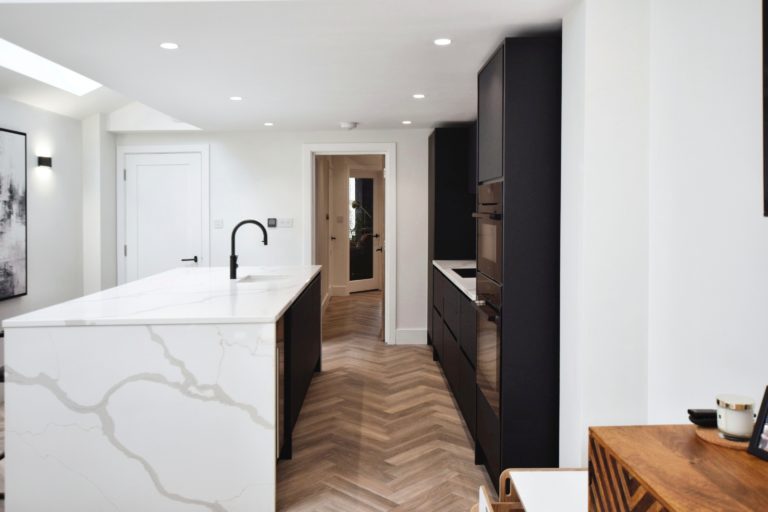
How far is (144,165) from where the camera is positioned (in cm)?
582

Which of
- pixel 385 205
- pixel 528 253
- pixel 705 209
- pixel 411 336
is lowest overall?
pixel 411 336

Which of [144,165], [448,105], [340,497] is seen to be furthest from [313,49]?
[144,165]

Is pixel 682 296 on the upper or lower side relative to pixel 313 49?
lower

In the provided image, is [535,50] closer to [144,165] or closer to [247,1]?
[247,1]

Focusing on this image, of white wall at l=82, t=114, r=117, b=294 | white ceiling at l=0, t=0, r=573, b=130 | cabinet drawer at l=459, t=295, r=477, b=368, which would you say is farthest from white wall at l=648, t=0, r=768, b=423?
white wall at l=82, t=114, r=117, b=294

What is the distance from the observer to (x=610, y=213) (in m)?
2.13

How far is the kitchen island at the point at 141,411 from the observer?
90.9 inches

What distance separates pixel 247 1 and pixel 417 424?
2518 millimetres

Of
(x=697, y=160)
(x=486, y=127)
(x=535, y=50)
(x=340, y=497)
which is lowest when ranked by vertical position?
(x=340, y=497)

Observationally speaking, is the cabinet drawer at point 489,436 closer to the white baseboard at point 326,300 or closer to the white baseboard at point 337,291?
the white baseboard at point 326,300

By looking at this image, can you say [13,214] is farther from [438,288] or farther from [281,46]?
[438,288]

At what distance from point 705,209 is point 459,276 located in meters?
2.29

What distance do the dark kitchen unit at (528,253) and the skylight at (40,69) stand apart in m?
3.08

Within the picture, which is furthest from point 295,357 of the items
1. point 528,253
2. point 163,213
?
point 163,213
